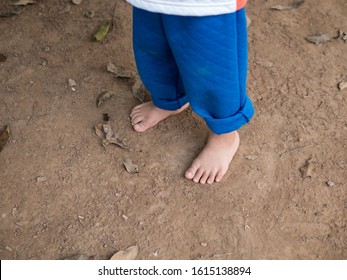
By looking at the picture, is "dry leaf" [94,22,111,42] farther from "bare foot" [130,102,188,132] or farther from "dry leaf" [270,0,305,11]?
"dry leaf" [270,0,305,11]

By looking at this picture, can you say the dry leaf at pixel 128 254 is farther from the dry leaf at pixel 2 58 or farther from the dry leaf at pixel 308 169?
the dry leaf at pixel 2 58

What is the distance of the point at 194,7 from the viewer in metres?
1.34

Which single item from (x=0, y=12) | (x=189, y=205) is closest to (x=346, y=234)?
(x=189, y=205)

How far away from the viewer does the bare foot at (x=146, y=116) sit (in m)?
1.95

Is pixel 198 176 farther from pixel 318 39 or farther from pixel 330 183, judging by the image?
pixel 318 39

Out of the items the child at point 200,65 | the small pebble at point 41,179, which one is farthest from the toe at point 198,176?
the small pebble at point 41,179

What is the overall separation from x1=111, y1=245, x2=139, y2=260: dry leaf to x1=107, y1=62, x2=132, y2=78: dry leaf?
0.76 m

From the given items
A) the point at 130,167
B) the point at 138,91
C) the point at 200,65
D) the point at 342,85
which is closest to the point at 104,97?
the point at 138,91

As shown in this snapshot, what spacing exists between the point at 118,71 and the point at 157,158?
46cm

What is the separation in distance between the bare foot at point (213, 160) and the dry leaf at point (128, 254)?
32 cm

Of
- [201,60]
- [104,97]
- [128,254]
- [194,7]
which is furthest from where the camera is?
[104,97]

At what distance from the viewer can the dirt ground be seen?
169cm

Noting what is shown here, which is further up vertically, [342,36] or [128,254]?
[342,36]

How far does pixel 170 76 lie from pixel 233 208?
48 cm
